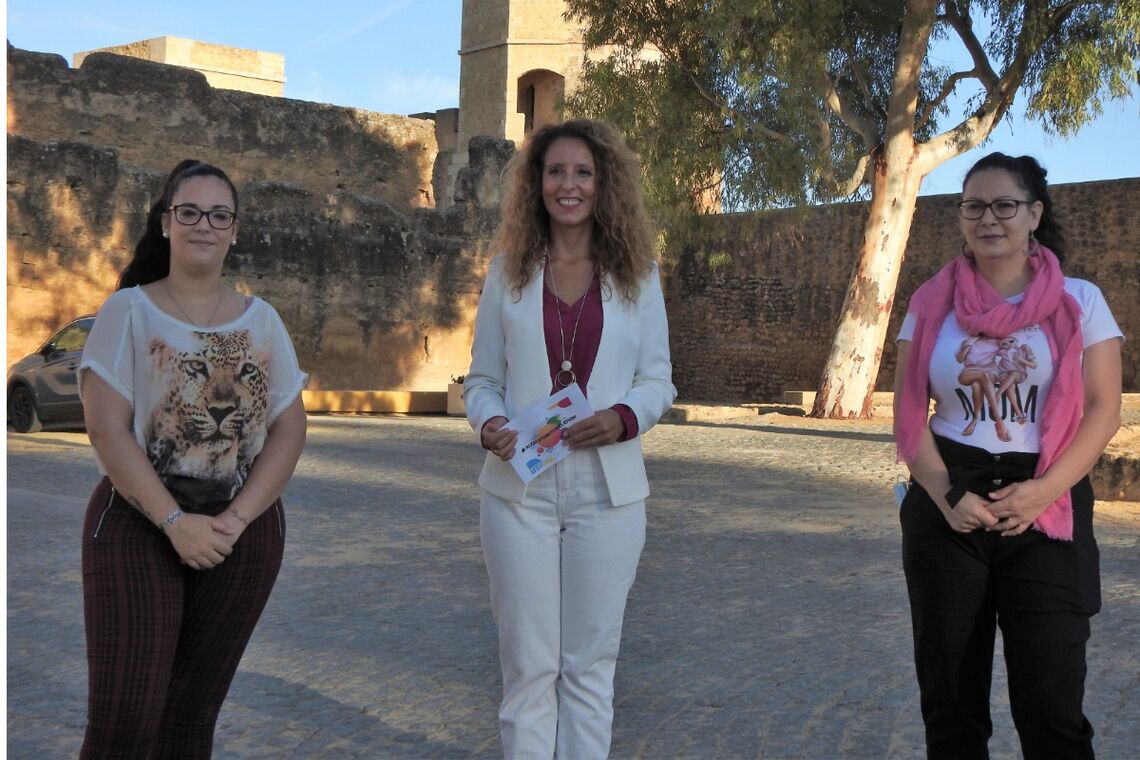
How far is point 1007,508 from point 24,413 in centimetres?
1362

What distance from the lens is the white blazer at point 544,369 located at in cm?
308

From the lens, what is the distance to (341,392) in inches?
785

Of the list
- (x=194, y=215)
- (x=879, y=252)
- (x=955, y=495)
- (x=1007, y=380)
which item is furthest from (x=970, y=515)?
(x=879, y=252)

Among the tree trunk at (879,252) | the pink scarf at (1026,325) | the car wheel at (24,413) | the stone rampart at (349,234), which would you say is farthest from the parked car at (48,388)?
the pink scarf at (1026,325)

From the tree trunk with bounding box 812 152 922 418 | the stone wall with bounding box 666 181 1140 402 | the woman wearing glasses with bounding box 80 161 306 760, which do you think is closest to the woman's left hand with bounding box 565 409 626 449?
the woman wearing glasses with bounding box 80 161 306 760

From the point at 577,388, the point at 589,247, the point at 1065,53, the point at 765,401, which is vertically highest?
the point at 1065,53

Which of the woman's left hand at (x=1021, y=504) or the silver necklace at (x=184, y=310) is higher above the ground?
the silver necklace at (x=184, y=310)

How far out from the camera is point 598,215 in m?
3.22

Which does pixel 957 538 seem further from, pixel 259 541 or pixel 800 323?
pixel 800 323

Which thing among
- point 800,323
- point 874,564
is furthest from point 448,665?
point 800,323

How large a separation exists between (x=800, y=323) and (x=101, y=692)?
918 inches

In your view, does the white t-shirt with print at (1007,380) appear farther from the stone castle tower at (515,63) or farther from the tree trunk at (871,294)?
the stone castle tower at (515,63)

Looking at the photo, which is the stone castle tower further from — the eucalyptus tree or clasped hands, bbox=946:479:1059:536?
clasped hands, bbox=946:479:1059:536

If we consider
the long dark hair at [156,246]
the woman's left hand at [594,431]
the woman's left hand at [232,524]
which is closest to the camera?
the woman's left hand at [232,524]
